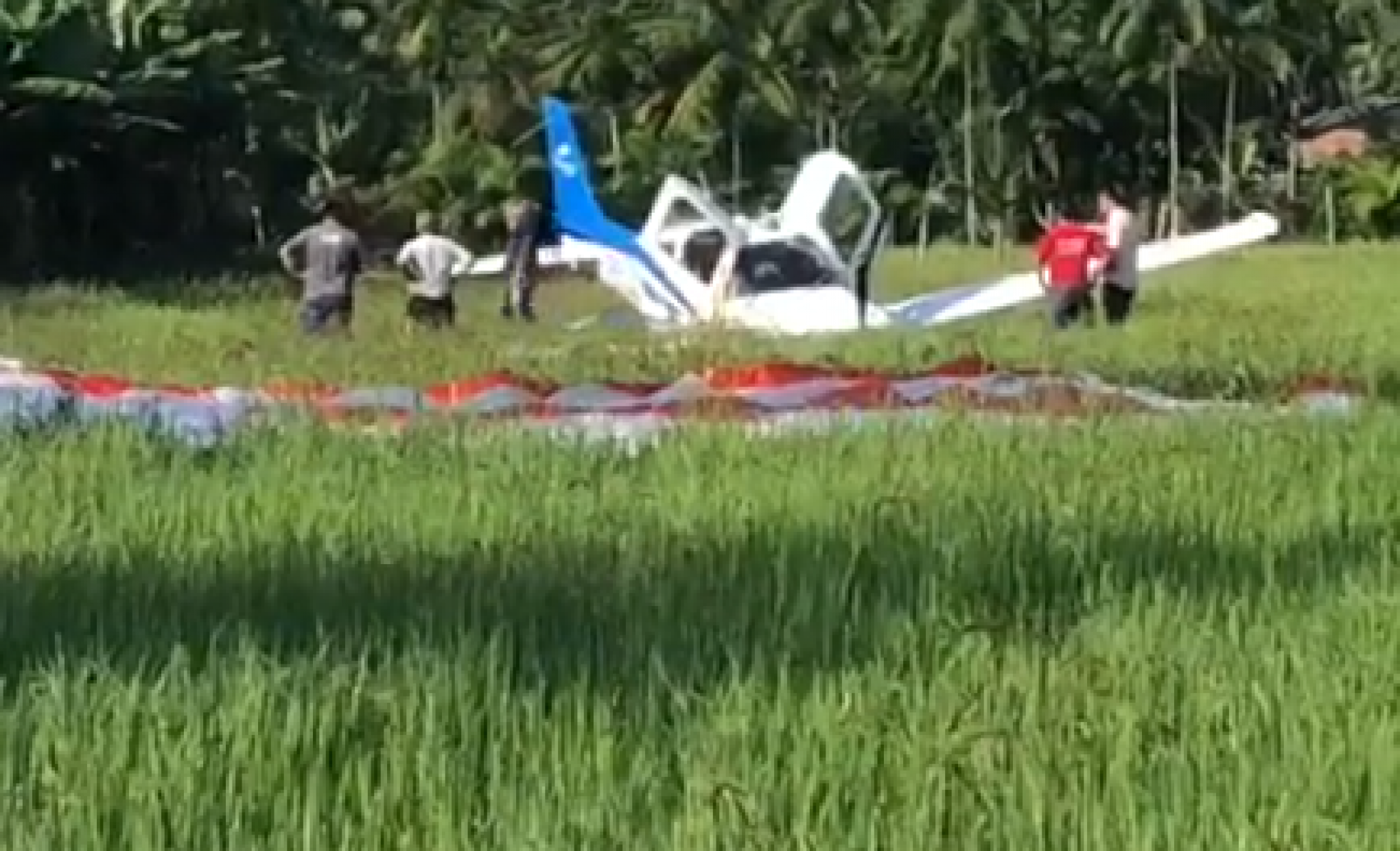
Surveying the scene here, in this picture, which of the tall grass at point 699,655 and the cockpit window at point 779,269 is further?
the cockpit window at point 779,269

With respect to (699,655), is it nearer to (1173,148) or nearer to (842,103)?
(1173,148)

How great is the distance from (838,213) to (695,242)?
109 centimetres

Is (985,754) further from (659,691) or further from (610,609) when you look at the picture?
(610,609)

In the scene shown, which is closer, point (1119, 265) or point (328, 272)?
point (328, 272)

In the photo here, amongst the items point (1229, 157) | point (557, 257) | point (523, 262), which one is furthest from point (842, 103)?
point (523, 262)

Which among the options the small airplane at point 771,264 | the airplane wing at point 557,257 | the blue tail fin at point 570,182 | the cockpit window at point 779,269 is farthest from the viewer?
the blue tail fin at point 570,182

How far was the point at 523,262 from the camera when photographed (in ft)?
76.8

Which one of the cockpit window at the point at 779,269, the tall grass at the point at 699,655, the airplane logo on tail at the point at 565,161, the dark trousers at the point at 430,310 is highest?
the airplane logo on tail at the point at 565,161

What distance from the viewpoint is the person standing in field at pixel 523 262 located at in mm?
23062

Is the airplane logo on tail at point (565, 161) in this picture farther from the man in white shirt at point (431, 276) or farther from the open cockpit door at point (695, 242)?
the man in white shirt at point (431, 276)

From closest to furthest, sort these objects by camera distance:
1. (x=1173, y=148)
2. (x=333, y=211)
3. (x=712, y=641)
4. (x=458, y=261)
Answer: (x=712, y=641), (x=333, y=211), (x=458, y=261), (x=1173, y=148)

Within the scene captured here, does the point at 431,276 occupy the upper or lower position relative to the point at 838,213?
lower

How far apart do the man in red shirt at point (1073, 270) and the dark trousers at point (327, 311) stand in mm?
4015

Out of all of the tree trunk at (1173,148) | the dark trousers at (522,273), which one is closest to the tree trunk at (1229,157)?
the tree trunk at (1173,148)
